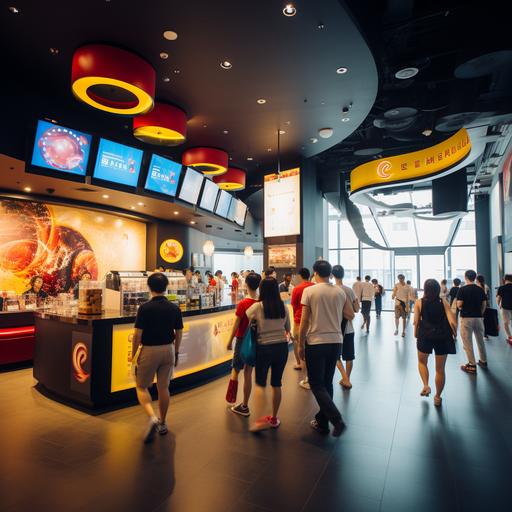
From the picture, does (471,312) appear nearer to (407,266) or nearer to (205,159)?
(205,159)

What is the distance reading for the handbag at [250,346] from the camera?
3457 millimetres

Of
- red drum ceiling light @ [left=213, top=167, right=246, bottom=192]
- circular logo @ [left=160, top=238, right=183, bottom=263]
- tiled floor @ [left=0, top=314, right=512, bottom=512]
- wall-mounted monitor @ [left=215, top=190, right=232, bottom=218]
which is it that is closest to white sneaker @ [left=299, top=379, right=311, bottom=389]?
tiled floor @ [left=0, top=314, right=512, bottom=512]

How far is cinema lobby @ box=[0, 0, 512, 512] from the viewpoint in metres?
2.71

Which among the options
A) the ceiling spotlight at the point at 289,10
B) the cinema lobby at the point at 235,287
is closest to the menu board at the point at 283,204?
the cinema lobby at the point at 235,287

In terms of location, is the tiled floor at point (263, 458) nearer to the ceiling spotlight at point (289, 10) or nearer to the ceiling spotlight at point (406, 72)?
the ceiling spotlight at point (289, 10)

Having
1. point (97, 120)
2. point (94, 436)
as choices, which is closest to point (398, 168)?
point (97, 120)

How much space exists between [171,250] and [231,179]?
10.9 ft

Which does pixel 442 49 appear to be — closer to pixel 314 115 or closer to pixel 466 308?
pixel 314 115

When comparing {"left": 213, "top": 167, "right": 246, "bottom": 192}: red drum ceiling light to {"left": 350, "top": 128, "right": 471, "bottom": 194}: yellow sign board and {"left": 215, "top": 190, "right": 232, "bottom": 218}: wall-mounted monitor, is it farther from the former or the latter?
{"left": 350, "top": 128, "right": 471, "bottom": 194}: yellow sign board

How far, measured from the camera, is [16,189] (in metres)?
7.32

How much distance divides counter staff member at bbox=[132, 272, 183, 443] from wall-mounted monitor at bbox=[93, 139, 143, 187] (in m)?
3.86

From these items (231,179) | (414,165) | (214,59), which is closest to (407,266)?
(414,165)

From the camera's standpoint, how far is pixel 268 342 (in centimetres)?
337

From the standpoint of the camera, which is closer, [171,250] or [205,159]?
[205,159]
